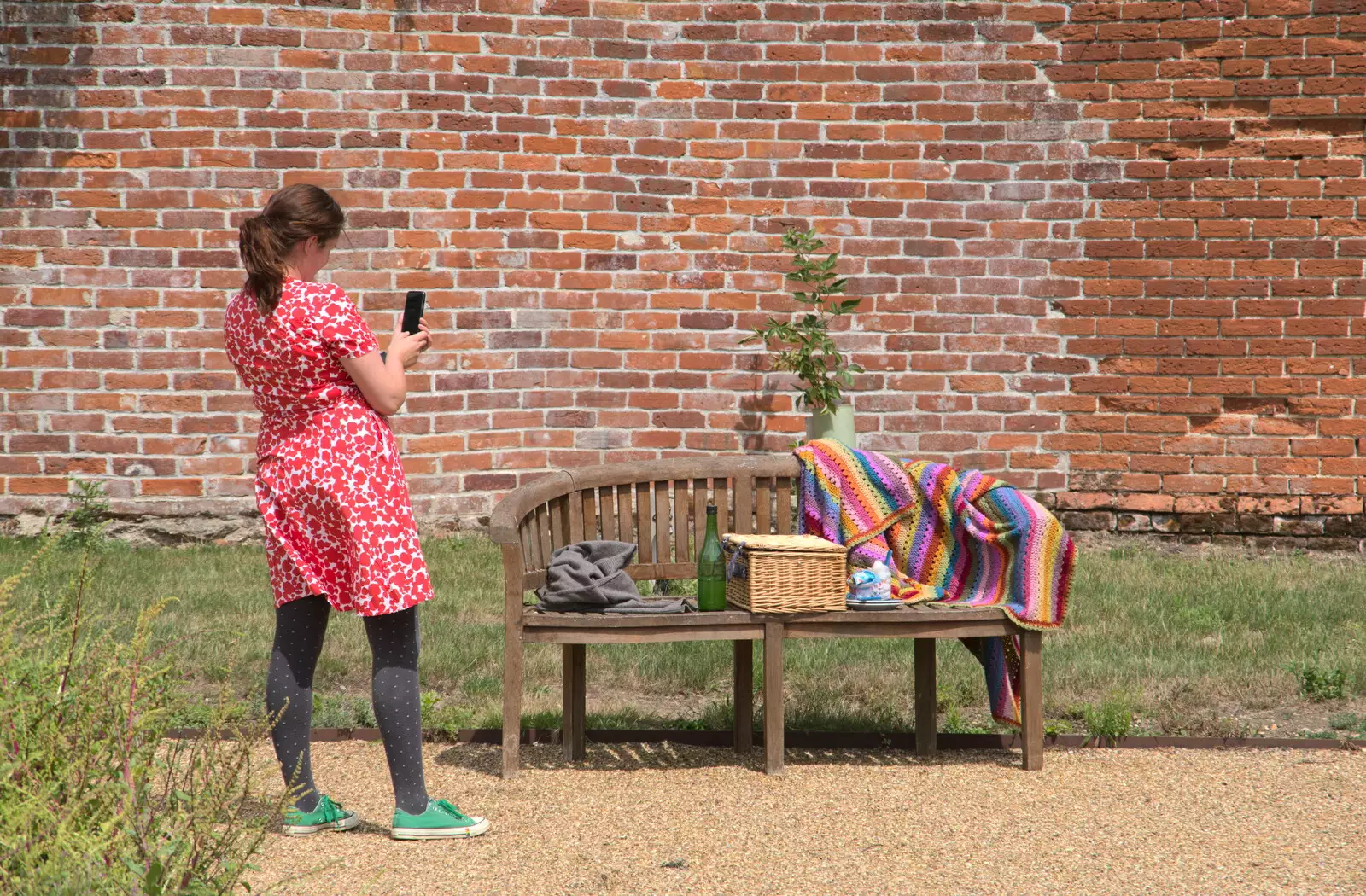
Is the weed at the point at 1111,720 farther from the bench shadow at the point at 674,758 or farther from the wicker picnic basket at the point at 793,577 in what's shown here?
the wicker picnic basket at the point at 793,577

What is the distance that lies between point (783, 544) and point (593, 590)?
666mm

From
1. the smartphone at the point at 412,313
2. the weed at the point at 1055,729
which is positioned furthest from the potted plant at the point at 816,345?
the smartphone at the point at 412,313

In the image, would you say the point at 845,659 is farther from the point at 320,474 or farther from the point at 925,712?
the point at 320,474

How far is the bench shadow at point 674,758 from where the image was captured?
4.81 meters

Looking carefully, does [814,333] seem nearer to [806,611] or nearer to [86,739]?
[806,611]

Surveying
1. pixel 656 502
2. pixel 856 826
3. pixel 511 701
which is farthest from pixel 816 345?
pixel 856 826

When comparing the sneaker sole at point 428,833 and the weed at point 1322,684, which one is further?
the weed at point 1322,684

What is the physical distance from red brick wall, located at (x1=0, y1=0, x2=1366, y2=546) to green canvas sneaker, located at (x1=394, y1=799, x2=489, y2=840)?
4.11 metres

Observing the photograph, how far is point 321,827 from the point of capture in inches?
158

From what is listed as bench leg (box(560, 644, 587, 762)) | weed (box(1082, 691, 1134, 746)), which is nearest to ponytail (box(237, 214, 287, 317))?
bench leg (box(560, 644, 587, 762))

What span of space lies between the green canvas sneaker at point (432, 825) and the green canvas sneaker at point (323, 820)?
0.51 feet

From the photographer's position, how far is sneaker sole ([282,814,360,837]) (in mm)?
3967

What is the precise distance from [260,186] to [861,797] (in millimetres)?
5111

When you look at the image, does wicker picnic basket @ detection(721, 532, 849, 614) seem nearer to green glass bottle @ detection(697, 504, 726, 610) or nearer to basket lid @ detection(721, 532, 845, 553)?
basket lid @ detection(721, 532, 845, 553)
